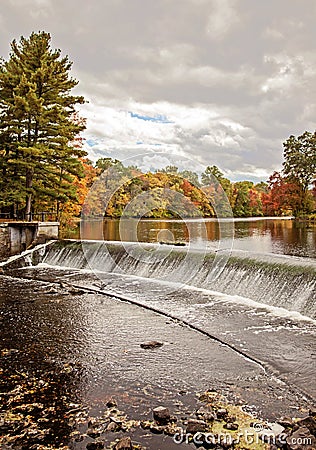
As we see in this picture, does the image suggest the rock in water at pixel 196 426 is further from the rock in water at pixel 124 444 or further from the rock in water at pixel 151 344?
the rock in water at pixel 151 344

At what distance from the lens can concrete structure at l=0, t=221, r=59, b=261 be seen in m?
15.1

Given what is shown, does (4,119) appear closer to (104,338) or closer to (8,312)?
(8,312)

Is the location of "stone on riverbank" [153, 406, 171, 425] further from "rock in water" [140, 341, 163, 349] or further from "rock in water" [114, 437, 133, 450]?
"rock in water" [140, 341, 163, 349]

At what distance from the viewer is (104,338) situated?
6.30 m

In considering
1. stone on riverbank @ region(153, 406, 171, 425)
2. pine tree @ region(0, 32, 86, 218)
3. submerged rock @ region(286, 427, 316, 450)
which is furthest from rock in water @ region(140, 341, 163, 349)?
pine tree @ region(0, 32, 86, 218)

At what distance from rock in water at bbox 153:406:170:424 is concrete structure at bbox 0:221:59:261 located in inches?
485

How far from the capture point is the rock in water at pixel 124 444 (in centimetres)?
344

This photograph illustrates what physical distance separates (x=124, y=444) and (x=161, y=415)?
0.58 m

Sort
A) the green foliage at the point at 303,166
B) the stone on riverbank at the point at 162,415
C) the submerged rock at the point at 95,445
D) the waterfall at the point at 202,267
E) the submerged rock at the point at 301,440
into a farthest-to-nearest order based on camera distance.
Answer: the green foliage at the point at 303,166, the waterfall at the point at 202,267, the stone on riverbank at the point at 162,415, the submerged rock at the point at 95,445, the submerged rock at the point at 301,440

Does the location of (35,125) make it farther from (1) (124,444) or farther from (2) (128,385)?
(1) (124,444)

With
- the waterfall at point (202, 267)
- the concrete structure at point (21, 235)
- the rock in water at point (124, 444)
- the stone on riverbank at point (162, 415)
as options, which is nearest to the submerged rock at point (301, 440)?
the stone on riverbank at point (162, 415)

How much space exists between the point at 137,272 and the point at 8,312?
15.2 ft

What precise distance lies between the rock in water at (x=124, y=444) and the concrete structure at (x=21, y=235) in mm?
12636

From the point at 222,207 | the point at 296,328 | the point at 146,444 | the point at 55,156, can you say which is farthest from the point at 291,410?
the point at 55,156
